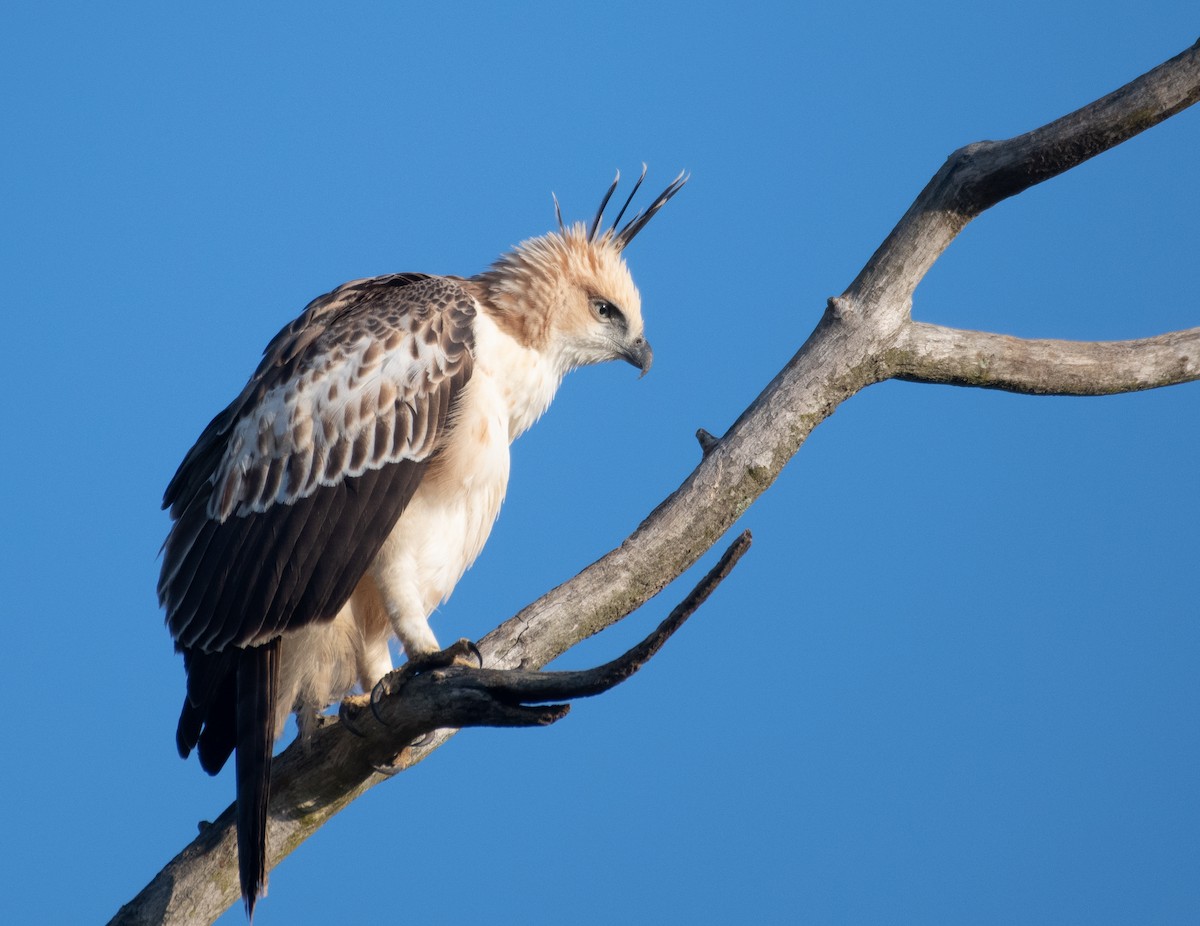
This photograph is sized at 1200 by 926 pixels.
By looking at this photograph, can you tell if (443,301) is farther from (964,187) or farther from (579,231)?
(964,187)

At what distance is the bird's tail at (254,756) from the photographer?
4422 millimetres

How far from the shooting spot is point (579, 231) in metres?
6.02

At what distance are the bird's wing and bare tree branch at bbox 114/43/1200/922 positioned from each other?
561 mm

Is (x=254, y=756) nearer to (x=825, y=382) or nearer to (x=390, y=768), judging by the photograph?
(x=390, y=768)

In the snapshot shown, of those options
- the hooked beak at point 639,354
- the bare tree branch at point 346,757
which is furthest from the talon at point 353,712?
the hooked beak at point 639,354

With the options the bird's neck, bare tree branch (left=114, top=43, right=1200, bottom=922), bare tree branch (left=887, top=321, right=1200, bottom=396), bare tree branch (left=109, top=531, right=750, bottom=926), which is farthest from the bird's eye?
bare tree branch (left=109, top=531, right=750, bottom=926)

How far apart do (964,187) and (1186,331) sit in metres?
1.22

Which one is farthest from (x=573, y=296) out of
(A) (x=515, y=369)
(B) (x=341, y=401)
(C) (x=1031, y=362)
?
(C) (x=1031, y=362)

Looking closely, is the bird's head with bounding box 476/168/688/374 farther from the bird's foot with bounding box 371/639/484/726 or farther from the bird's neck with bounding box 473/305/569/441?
the bird's foot with bounding box 371/639/484/726

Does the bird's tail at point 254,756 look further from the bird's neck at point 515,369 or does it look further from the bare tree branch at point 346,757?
the bird's neck at point 515,369

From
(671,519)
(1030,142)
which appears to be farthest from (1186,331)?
(671,519)

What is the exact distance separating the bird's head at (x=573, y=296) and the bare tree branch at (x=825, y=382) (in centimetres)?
94

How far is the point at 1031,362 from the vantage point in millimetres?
5250

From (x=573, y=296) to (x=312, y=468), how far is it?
4.66 ft
